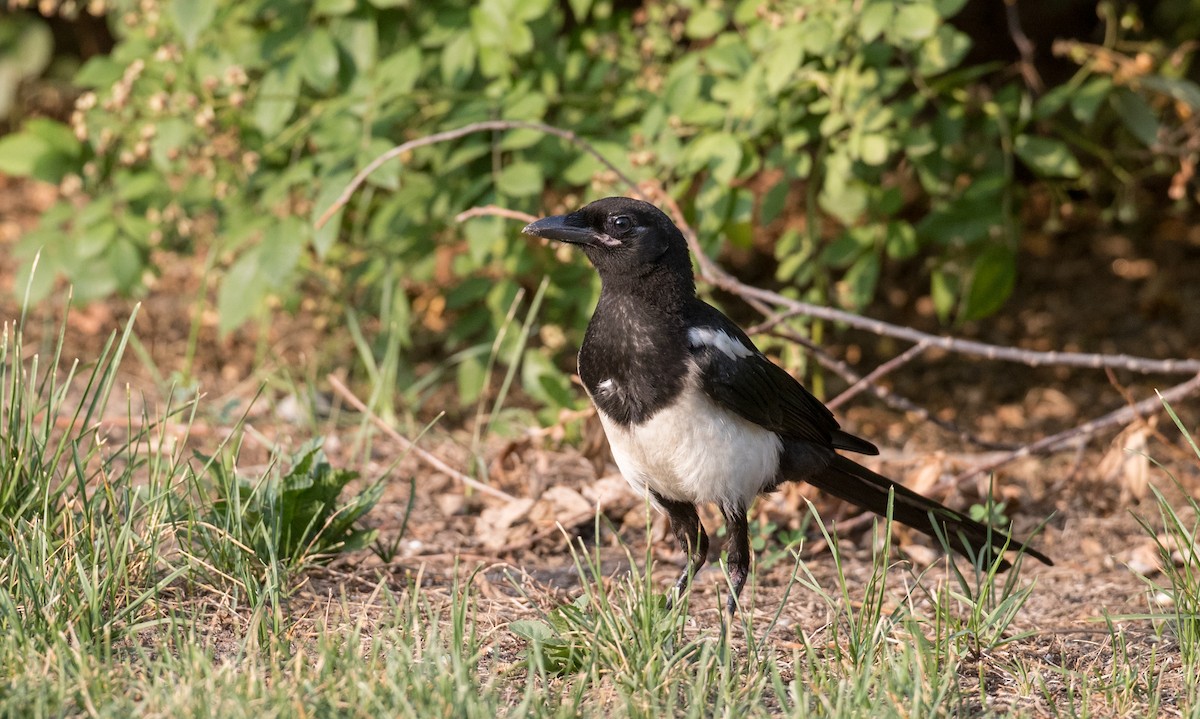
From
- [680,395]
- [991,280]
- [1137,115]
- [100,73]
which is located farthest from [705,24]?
[100,73]

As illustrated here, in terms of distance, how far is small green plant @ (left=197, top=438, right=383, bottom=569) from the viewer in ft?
11.1

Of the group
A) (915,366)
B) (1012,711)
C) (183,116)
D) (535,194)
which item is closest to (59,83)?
(183,116)

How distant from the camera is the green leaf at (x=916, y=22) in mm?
4148

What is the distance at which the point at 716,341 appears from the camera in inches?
137

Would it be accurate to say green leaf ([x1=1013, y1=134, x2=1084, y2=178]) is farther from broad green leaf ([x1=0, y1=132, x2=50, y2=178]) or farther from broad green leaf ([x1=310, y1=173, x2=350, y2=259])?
broad green leaf ([x1=0, y1=132, x2=50, y2=178])

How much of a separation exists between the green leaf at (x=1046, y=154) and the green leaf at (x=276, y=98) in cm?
258

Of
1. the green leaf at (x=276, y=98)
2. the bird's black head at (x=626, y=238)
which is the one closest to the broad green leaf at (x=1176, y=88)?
the bird's black head at (x=626, y=238)

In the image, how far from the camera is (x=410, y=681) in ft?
8.70

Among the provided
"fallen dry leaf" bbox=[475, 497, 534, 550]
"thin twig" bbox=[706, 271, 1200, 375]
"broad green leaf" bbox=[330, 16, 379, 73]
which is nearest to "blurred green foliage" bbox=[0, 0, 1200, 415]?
"broad green leaf" bbox=[330, 16, 379, 73]

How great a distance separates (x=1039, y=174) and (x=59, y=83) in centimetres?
538

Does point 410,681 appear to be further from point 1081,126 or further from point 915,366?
point 915,366

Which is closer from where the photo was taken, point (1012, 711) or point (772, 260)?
point (1012, 711)

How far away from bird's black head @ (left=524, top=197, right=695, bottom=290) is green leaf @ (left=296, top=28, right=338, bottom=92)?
1.41 m

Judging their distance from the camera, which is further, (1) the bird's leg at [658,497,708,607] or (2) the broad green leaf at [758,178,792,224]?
(2) the broad green leaf at [758,178,792,224]
